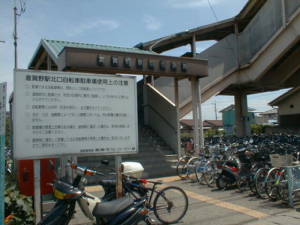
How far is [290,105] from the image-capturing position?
24609 millimetres

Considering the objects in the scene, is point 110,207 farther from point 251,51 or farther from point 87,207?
point 251,51

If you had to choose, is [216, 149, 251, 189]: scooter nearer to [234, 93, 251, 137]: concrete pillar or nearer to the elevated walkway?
the elevated walkway

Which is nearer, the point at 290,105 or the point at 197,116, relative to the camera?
the point at 197,116

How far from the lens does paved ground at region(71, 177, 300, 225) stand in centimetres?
512

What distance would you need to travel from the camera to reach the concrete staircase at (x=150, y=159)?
975 centimetres

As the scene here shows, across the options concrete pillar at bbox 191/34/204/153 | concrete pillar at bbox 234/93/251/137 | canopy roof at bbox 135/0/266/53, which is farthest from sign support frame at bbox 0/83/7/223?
concrete pillar at bbox 234/93/251/137

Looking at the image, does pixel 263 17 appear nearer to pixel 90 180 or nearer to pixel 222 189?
pixel 222 189

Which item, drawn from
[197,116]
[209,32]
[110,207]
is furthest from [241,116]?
[110,207]

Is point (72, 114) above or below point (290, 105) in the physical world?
below

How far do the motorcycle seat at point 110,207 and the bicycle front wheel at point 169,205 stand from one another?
75 cm

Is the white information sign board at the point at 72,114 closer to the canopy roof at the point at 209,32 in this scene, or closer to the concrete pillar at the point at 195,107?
the concrete pillar at the point at 195,107

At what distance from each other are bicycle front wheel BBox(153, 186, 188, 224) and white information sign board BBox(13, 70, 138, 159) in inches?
34.6

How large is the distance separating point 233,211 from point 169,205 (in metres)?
1.40

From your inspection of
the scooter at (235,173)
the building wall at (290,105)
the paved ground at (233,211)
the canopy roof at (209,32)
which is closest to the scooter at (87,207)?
the paved ground at (233,211)
